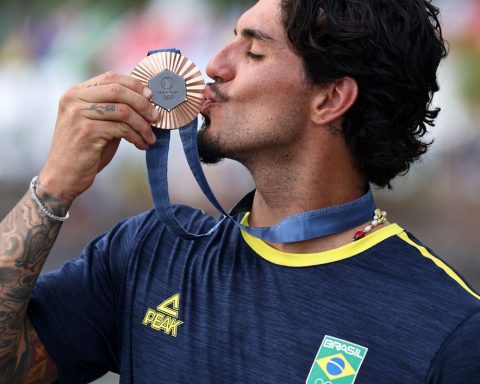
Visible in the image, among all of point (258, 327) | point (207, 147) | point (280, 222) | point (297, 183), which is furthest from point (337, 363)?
point (207, 147)

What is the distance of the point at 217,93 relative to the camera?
3012 millimetres

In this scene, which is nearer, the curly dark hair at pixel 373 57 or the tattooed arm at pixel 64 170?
the tattooed arm at pixel 64 170

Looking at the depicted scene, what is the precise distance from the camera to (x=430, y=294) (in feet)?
8.66

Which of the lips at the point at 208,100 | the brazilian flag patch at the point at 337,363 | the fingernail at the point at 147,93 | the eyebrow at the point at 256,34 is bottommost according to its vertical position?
the brazilian flag patch at the point at 337,363

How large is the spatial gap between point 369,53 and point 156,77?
0.71 metres

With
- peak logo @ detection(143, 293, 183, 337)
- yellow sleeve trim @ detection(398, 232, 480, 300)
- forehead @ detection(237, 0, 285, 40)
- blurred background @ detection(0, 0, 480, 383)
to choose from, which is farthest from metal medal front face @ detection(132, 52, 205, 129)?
blurred background @ detection(0, 0, 480, 383)

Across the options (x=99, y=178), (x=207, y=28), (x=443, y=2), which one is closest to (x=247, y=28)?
(x=443, y=2)

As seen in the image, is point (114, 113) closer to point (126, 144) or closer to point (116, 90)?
point (116, 90)

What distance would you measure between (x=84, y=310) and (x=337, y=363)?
89 cm

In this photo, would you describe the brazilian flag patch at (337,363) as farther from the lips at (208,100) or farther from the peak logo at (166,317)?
the lips at (208,100)

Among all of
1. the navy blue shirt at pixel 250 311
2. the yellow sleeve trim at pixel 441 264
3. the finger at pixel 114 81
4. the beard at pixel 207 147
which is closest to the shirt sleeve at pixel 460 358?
the navy blue shirt at pixel 250 311

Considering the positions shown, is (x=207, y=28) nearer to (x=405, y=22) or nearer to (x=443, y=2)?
(x=443, y=2)

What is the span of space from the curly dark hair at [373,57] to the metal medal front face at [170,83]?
0.40 meters

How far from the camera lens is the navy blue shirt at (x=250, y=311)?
2572 mm
